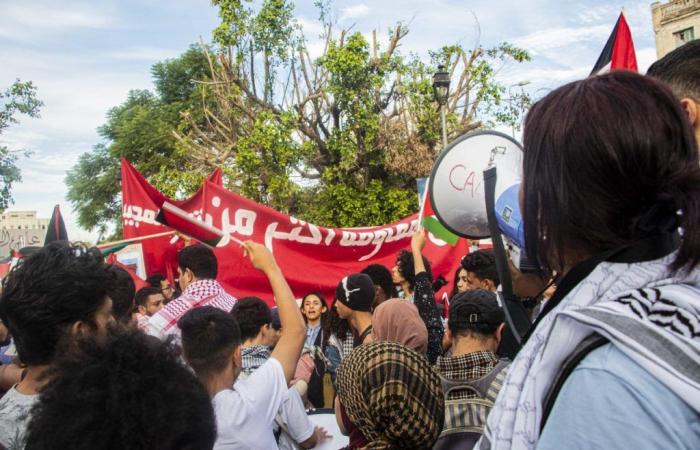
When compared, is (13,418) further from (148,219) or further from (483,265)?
(148,219)

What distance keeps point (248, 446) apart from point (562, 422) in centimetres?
176

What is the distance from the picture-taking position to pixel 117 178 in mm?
32500

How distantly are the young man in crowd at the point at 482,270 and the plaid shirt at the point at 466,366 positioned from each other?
6.13 ft

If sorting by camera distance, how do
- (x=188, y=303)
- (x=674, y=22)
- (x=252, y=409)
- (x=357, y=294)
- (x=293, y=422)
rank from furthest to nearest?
(x=674, y=22)
(x=357, y=294)
(x=188, y=303)
(x=293, y=422)
(x=252, y=409)

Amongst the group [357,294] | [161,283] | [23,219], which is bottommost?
[23,219]

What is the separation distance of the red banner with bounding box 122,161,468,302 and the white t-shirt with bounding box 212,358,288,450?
3.71 metres

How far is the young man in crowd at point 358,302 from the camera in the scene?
4453 mm

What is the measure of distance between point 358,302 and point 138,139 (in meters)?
27.2

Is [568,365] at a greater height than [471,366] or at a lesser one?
greater

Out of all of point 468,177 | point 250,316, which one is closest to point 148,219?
point 250,316

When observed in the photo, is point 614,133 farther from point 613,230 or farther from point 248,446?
point 248,446

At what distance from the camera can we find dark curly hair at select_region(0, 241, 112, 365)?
2.04 meters

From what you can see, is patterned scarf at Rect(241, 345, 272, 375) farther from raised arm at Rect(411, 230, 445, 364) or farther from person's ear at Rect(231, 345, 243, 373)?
raised arm at Rect(411, 230, 445, 364)

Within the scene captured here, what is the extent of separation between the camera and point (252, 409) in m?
2.46
